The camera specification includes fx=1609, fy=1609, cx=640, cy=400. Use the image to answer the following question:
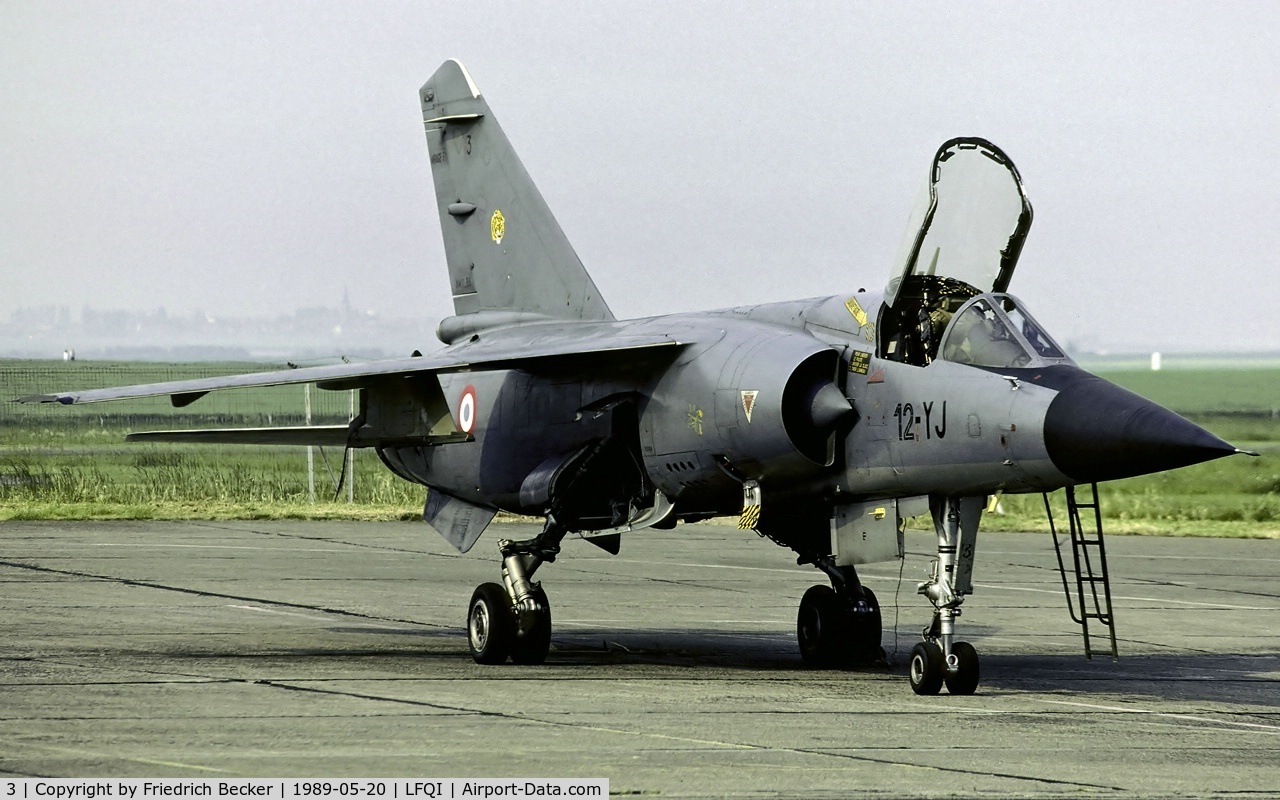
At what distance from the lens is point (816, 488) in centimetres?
1209

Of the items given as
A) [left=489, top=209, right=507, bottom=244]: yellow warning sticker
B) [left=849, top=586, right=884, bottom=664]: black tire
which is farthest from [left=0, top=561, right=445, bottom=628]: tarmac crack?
[left=849, top=586, right=884, bottom=664]: black tire

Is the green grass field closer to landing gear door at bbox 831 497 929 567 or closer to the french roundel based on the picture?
the french roundel

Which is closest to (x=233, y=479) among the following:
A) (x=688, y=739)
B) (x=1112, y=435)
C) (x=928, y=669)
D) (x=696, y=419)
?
(x=696, y=419)

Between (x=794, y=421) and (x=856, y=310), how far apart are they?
96 cm

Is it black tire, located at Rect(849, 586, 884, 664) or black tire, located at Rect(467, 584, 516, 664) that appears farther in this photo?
black tire, located at Rect(849, 586, 884, 664)

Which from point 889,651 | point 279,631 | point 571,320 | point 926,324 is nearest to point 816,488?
point 926,324

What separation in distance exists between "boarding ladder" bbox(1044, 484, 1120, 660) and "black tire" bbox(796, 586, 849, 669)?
187 cm

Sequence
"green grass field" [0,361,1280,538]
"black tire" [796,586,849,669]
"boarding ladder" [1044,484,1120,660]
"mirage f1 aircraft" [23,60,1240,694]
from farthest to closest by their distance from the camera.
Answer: "green grass field" [0,361,1280,538] → "black tire" [796,586,849,669] → "boarding ladder" [1044,484,1120,660] → "mirage f1 aircraft" [23,60,1240,694]

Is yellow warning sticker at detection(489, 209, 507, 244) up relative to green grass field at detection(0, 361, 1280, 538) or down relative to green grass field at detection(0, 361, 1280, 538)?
up

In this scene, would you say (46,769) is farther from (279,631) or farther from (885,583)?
(885,583)

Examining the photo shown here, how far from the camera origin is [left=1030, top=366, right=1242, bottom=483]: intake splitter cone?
378 inches

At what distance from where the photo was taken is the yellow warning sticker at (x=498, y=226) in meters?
16.4

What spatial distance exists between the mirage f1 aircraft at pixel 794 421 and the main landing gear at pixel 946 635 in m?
0.01

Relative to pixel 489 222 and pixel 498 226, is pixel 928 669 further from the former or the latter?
pixel 489 222
